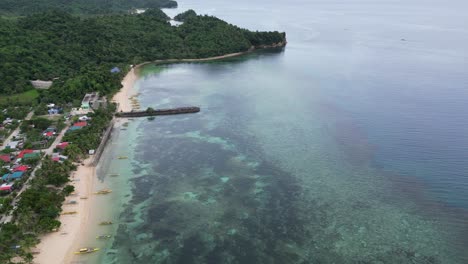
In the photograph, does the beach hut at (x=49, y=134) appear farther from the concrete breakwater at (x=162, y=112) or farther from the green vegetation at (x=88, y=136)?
the concrete breakwater at (x=162, y=112)

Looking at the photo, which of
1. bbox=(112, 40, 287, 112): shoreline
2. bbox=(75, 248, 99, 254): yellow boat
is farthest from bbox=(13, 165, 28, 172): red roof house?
bbox=(112, 40, 287, 112): shoreline

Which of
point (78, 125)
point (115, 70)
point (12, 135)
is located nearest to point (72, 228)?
point (78, 125)

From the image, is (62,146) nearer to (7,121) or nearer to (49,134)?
(49,134)

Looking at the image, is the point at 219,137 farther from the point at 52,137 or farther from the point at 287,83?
the point at 287,83

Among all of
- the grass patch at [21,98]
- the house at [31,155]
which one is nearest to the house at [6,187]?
the house at [31,155]

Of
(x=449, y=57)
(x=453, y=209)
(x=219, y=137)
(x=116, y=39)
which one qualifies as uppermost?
(x=116, y=39)

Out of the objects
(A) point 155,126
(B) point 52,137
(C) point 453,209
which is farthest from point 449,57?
(B) point 52,137
